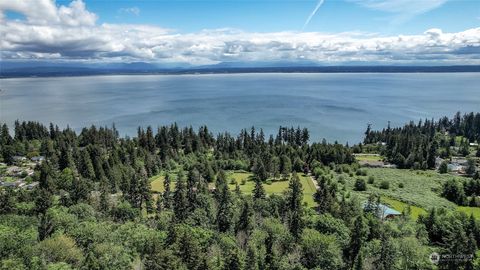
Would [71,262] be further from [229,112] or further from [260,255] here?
[229,112]

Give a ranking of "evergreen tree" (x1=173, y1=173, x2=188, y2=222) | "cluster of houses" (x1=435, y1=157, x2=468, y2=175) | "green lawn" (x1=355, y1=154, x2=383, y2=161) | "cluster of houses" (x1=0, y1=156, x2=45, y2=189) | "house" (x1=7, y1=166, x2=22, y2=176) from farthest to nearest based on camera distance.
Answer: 1. "green lawn" (x1=355, y1=154, x2=383, y2=161)
2. "cluster of houses" (x1=435, y1=157, x2=468, y2=175)
3. "house" (x1=7, y1=166, x2=22, y2=176)
4. "cluster of houses" (x1=0, y1=156, x2=45, y2=189)
5. "evergreen tree" (x1=173, y1=173, x2=188, y2=222)

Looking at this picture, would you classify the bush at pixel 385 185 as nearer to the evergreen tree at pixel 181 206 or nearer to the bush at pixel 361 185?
the bush at pixel 361 185

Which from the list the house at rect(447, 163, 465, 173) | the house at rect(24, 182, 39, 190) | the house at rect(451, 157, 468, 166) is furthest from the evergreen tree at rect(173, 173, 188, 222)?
the house at rect(451, 157, 468, 166)

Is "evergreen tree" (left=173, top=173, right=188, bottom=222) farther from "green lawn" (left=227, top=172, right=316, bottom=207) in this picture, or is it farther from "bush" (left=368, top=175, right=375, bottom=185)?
"bush" (left=368, top=175, right=375, bottom=185)

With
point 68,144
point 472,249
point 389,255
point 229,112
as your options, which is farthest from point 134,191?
point 229,112

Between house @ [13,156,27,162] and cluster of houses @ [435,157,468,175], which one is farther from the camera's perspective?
house @ [13,156,27,162]

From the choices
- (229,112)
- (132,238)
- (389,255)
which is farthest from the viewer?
(229,112)

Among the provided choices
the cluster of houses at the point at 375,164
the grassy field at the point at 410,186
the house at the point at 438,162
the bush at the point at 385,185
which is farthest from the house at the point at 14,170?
the house at the point at 438,162
